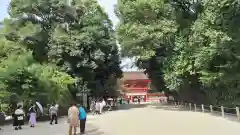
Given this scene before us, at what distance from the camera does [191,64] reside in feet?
108

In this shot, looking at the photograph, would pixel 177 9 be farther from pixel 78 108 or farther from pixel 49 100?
pixel 78 108

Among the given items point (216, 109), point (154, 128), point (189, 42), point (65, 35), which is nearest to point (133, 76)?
point (65, 35)

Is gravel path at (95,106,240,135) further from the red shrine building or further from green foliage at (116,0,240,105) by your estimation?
the red shrine building

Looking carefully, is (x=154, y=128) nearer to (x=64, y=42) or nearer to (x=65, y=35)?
(x=64, y=42)

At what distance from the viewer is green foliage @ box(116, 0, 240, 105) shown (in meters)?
25.2

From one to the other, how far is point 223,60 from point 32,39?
793 inches

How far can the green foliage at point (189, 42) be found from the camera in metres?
25.2

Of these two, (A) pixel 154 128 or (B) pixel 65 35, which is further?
(B) pixel 65 35

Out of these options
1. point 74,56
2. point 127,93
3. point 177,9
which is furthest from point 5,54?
point 127,93

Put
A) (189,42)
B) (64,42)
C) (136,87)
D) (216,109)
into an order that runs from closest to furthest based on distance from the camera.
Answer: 1. (216,109)
2. (189,42)
3. (64,42)
4. (136,87)

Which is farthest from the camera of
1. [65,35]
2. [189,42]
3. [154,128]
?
[65,35]

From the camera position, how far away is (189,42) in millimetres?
32656

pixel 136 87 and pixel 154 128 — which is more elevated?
pixel 136 87

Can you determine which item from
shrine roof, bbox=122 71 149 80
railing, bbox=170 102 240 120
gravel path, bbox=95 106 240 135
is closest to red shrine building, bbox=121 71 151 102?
shrine roof, bbox=122 71 149 80
